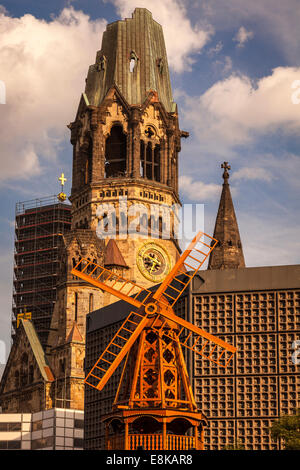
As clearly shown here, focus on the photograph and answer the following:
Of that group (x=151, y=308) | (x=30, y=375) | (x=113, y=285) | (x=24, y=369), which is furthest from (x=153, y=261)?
(x=151, y=308)

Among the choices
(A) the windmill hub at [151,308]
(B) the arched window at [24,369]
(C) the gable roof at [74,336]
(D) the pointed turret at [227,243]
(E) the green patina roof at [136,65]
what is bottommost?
(A) the windmill hub at [151,308]

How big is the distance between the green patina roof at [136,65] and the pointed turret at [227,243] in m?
29.4

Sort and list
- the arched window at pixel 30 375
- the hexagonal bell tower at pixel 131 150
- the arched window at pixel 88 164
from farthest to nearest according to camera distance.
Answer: the arched window at pixel 88 164 → the hexagonal bell tower at pixel 131 150 → the arched window at pixel 30 375

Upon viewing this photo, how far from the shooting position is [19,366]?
119 m

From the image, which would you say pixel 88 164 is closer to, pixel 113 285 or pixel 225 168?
pixel 225 168

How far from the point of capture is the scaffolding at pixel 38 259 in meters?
137

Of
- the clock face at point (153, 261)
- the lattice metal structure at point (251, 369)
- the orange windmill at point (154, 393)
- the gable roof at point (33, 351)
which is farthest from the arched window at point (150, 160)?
the orange windmill at point (154, 393)

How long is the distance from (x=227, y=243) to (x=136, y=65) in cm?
3654

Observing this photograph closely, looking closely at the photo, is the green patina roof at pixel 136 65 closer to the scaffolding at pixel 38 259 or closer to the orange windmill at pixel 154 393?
the scaffolding at pixel 38 259

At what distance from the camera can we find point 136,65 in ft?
420

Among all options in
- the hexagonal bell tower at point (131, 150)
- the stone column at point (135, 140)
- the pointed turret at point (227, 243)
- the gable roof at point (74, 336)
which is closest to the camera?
the pointed turret at point (227, 243)

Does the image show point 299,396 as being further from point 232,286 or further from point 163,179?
point 163,179

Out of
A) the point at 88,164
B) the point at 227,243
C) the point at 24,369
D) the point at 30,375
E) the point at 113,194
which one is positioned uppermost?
the point at 88,164
